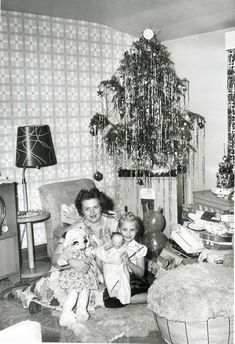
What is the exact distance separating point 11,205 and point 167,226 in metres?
1.46

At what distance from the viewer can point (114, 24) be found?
4.21 metres

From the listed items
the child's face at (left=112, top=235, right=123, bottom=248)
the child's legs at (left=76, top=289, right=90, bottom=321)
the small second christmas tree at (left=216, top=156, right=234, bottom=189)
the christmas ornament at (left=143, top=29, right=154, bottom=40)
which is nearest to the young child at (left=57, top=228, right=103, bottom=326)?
the child's legs at (left=76, top=289, right=90, bottom=321)

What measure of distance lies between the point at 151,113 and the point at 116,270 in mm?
1557

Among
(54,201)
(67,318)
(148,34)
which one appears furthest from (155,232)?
(148,34)

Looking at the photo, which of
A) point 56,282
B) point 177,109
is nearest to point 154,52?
point 177,109

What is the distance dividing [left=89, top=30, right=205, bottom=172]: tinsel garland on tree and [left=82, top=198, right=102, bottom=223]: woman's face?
3.16ft

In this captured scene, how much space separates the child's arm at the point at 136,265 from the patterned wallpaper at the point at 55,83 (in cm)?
164

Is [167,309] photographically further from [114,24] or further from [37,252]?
[114,24]

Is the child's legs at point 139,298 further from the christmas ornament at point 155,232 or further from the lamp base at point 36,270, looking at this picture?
the lamp base at point 36,270

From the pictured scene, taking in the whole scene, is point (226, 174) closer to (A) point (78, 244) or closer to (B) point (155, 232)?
(B) point (155, 232)

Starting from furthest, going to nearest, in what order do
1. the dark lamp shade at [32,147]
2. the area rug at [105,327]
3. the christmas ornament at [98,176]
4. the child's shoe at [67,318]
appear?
the christmas ornament at [98,176], the dark lamp shade at [32,147], the child's shoe at [67,318], the area rug at [105,327]

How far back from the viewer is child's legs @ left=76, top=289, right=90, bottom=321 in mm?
2676

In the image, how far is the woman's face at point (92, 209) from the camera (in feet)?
10.1

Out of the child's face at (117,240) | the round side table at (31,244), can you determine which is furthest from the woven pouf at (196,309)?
the round side table at (31,244)
